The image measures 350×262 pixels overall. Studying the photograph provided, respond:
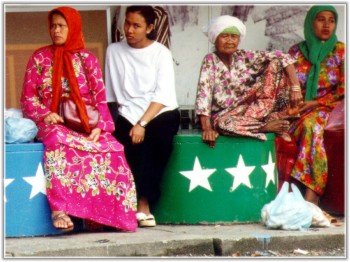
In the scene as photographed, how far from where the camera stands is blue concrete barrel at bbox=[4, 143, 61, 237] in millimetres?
6609

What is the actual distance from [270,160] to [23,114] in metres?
1.83

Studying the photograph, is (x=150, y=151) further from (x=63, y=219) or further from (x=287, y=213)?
(x=287, y=213)

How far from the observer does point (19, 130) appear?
667 centimetres

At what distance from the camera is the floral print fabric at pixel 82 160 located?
6609 mm

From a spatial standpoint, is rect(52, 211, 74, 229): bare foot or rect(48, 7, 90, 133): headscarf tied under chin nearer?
rect(52, 211, 74, 229): bare foot

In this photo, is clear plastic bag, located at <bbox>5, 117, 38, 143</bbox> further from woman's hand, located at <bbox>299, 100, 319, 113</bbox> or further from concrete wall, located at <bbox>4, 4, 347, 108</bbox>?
woman's hand, located at <bbox>299, 100, 319, 113</bbox>

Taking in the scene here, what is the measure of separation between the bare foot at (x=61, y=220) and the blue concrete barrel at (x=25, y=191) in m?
0.14

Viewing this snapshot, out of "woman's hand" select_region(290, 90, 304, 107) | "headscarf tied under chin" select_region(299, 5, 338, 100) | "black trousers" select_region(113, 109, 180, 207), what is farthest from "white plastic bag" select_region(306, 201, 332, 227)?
"black trousers" select_region(113, 109, 180, 207)

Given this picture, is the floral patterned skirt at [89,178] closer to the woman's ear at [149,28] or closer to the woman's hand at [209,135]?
the woman's hand at [209,135]

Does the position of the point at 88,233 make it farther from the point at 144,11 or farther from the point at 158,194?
the point at 144,11

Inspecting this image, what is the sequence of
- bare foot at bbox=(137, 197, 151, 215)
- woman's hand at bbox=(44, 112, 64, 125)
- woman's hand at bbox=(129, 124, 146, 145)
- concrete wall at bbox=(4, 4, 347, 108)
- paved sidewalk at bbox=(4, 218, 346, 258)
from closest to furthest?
paved sidewalk at bbox=(4, 218, 346, 258)
woman's hand at bbox=(44, 112, 64, 125)
woman's hand at bbox=(129, 124, 146, 145)
bare foot at bbox=(137, 197, 151, 215)
concrete wall at bbox=(4, 4, 347, 108)

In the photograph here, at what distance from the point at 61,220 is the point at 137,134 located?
87cm

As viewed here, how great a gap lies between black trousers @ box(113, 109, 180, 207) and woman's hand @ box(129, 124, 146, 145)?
0.14 ft

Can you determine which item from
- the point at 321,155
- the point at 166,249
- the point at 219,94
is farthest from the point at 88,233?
the point at 321,155
